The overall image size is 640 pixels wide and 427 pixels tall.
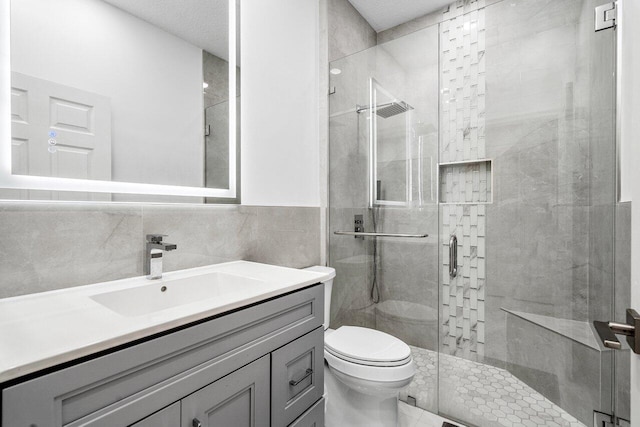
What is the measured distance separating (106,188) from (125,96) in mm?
355

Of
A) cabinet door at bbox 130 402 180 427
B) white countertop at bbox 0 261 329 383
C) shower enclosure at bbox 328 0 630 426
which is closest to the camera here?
white countertop at bbox 0 261 329 383

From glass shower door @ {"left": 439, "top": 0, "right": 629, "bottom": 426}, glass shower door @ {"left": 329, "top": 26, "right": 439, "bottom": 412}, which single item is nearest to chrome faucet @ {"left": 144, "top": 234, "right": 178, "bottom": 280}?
glass shower door @ {"left": 329, "top": 26, "right": 439, "bottom": 412}

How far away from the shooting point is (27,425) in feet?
1.60

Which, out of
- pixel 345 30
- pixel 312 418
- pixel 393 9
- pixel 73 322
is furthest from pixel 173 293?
pixel 393 9

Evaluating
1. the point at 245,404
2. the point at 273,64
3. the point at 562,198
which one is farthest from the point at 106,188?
the point at 562,198

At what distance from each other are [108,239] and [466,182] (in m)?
2.15

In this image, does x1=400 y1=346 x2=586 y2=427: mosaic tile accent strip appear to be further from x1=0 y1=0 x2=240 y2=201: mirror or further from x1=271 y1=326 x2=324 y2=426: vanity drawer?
x1=0 y1=0 x2=240 y2=201: mirror

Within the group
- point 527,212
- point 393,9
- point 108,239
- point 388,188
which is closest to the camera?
point 108,239

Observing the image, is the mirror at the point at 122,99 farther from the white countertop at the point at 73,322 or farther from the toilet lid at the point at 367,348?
the toilet lid at the point at 367,348

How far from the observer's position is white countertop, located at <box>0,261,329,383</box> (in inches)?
20.7

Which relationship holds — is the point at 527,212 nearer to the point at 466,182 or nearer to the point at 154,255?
the point at 466,182

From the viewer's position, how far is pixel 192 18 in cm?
132

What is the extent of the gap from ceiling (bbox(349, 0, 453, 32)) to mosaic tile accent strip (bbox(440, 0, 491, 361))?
0.89 feet

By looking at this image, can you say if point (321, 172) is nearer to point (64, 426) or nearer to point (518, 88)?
point (518, 88)
